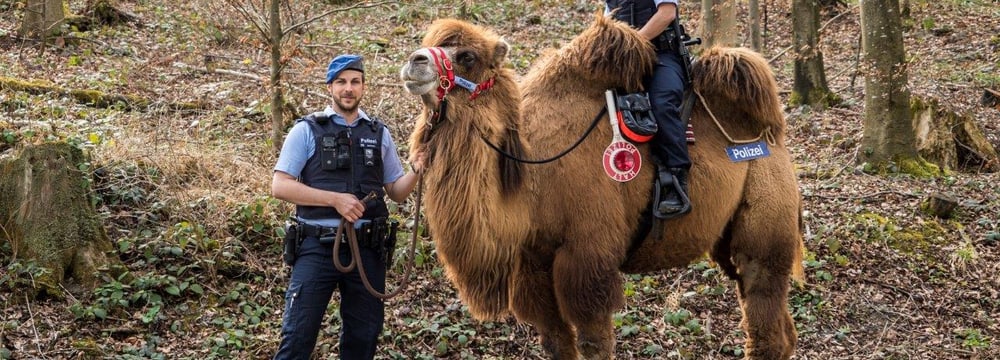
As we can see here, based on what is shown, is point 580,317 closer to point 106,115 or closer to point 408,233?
point 408,233

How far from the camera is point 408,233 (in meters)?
7.69

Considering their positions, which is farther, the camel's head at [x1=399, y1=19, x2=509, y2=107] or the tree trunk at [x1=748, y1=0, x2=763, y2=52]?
the tree trunk at [x1=748, y1=0, x2=763, y2=52]

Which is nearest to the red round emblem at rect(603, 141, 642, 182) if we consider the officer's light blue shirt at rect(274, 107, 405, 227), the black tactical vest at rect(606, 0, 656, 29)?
the black tactical vest at rect(606, 0, 656, 29)

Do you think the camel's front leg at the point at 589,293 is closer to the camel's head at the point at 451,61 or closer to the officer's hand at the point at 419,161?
the officer's hand at the point at 419,161

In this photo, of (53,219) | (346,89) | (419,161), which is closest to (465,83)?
(419,161)

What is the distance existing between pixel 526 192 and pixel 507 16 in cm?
1424

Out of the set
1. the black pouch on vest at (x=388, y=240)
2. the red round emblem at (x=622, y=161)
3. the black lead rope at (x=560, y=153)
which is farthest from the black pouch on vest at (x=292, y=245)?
the red round emblem at (x=622, y=161)

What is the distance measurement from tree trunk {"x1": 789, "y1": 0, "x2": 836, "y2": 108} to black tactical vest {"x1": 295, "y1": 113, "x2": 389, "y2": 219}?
10.9 m

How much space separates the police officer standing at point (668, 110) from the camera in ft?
17.6

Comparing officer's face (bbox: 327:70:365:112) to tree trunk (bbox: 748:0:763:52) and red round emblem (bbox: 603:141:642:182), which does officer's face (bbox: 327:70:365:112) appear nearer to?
red round emblem (bbox: 603:141:642:182)

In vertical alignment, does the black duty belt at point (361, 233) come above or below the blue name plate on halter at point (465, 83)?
below

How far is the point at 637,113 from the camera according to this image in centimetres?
536

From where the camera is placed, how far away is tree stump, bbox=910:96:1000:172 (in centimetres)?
1128

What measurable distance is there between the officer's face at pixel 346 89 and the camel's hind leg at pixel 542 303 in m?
1.33
